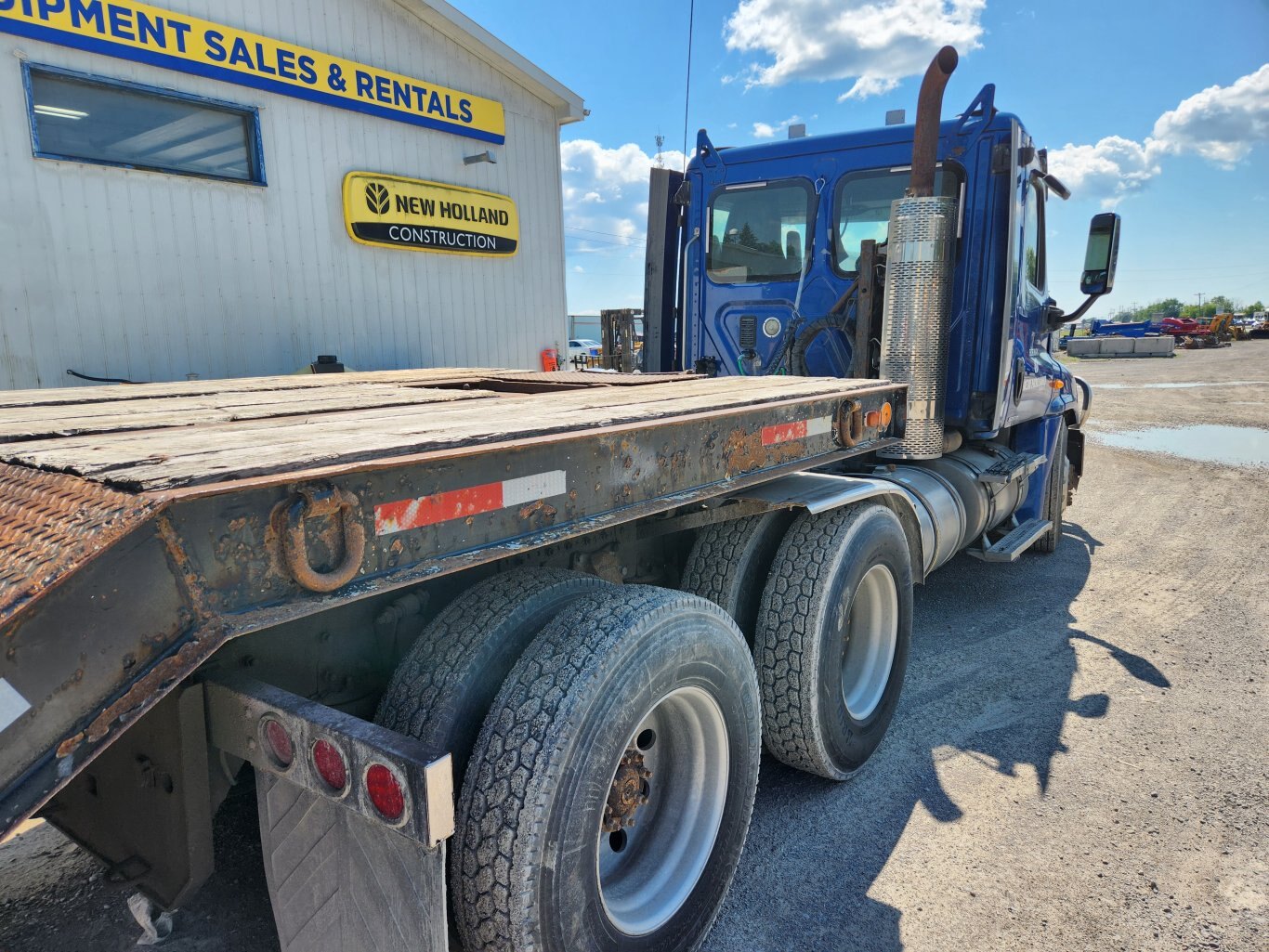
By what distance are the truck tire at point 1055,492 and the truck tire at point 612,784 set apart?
5359 millimetres

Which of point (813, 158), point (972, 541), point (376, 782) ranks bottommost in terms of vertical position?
point (972, 541)

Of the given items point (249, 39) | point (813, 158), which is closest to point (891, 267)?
point (813, 158)

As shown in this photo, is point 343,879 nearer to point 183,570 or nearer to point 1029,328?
point 183,570

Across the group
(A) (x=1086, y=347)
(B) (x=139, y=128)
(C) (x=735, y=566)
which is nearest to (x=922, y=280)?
(C) (x=735, y=566)

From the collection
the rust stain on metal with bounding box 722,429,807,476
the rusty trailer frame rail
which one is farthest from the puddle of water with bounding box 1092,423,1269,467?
the rusty trailer frame rail

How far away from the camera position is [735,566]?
120 inches

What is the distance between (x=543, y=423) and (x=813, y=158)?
4.08 metres

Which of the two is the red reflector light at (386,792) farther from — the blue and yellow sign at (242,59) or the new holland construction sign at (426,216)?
the new holland construction sign at (426,216)

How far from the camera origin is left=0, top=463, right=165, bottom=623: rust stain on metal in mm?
1073

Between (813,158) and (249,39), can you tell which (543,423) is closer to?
(813,158)

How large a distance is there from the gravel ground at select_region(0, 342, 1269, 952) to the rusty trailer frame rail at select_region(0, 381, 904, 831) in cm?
135

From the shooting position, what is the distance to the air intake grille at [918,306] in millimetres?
4492

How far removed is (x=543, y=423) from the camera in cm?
185

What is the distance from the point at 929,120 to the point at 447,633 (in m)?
3.94
